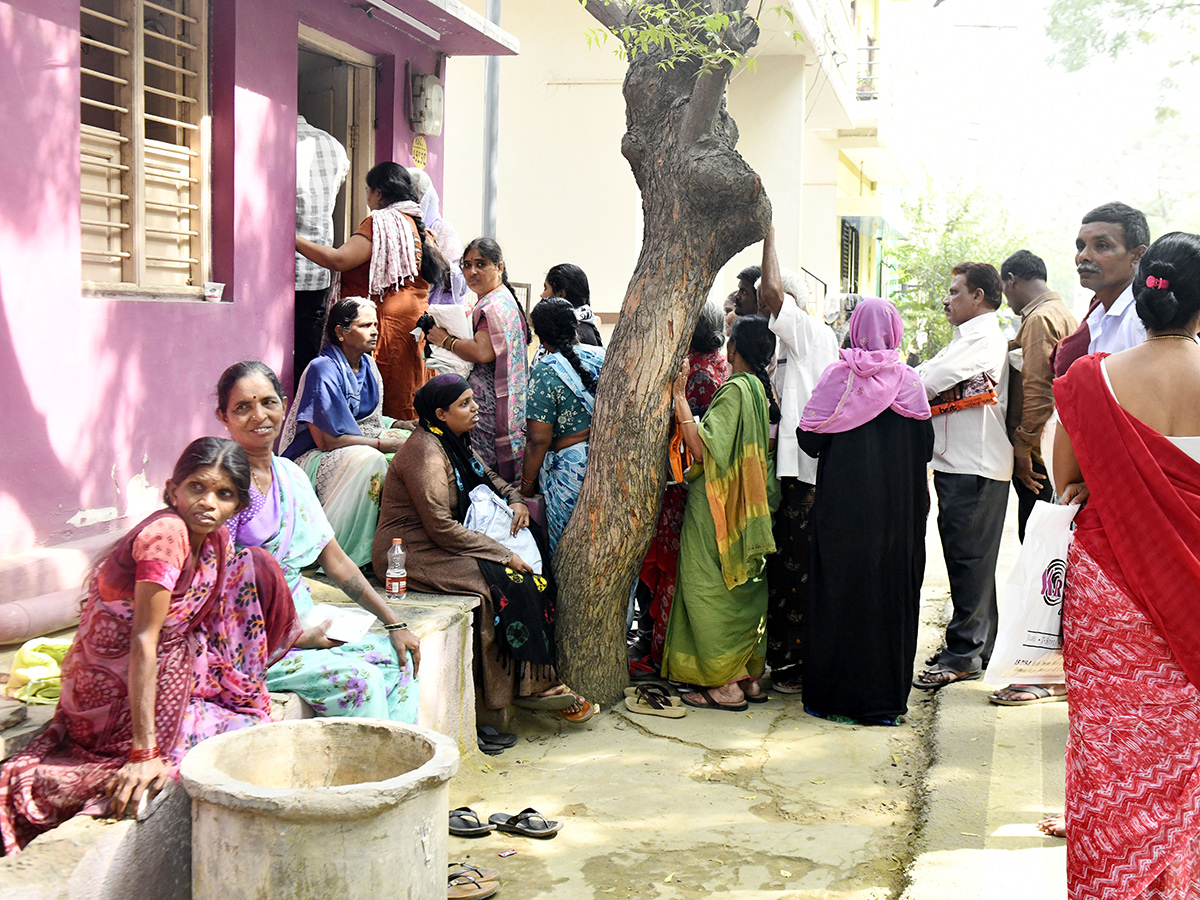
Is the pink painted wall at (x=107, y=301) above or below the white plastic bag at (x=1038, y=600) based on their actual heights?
above

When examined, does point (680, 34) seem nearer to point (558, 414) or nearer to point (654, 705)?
point (558, 414)

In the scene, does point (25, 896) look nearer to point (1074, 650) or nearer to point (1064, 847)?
point (1074, 650)

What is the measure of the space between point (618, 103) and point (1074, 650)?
30.1 ft

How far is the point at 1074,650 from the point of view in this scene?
3.28m

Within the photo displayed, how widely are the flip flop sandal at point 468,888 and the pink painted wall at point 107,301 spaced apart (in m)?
2.11

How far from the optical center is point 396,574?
183 inches

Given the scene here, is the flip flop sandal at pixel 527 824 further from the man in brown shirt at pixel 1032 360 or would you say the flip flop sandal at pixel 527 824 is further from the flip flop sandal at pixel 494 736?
the man in brown shirt at pixel 1032 360

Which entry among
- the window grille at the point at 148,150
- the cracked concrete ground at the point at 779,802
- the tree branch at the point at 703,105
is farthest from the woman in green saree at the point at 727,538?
the window grille at the point at 148,150

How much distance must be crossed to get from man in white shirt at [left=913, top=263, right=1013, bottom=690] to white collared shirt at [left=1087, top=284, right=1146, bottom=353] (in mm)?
1195

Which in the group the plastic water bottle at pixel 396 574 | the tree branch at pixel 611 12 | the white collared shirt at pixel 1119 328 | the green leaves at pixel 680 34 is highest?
the tree branch at pixel 611 12

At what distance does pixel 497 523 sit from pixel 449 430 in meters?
0.49

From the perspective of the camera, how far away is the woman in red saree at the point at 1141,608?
304 cm

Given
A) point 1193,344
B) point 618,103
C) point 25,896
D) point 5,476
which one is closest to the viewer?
point 25,896

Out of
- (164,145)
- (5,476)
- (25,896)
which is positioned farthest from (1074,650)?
(164,145)
